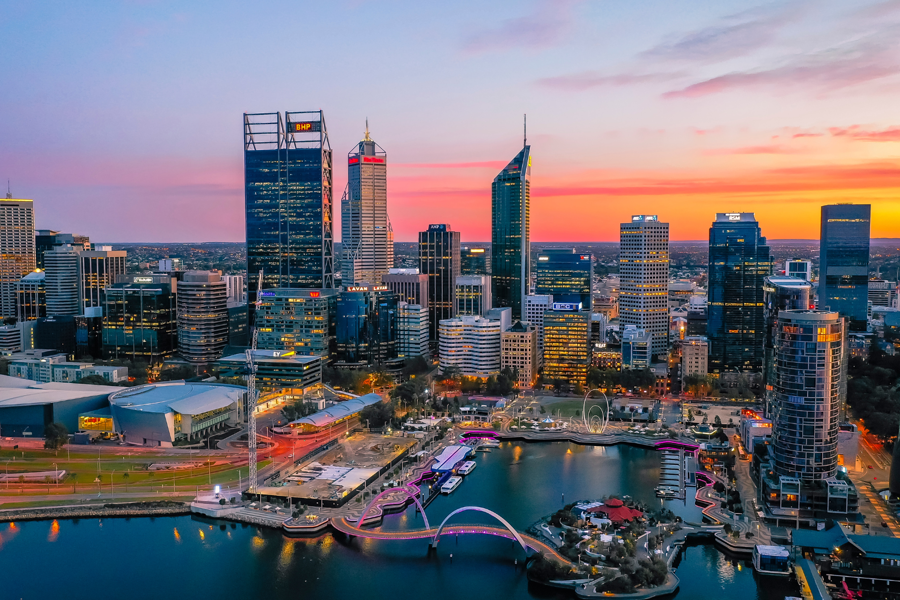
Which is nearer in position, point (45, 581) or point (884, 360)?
point (45, 581)

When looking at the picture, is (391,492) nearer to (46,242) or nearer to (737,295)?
(737,295)

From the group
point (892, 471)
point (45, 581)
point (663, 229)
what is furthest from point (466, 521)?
point (663, 229)

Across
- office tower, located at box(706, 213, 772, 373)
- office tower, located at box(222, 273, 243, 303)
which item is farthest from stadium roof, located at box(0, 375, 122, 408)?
office tower, located at box(222, 273, 243, 303)

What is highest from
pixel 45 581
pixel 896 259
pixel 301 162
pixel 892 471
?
pixel 301 162

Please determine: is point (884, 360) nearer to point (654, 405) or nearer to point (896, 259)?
point (654, 405)

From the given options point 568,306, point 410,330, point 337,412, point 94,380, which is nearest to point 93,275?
point 94,380

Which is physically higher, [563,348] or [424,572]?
[563,348]

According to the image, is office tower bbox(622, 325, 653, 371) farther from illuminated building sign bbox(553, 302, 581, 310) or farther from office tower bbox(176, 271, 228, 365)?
office tower bbox(176, 271, 228, 365)
